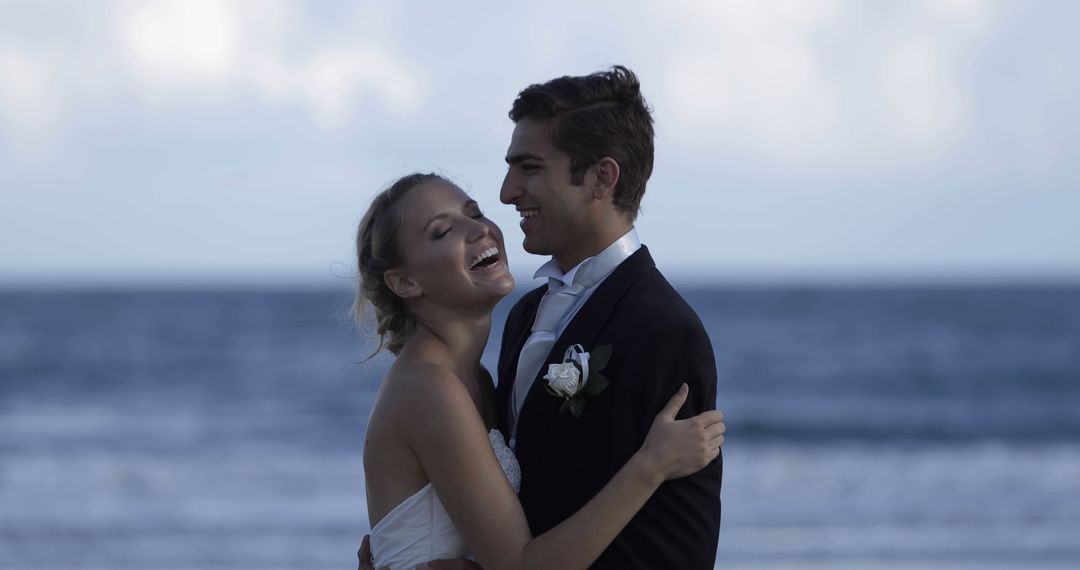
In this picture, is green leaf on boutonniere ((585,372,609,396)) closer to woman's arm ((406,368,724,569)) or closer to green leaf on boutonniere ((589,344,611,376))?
green leaf on boutonniere ((589,344,611,376))

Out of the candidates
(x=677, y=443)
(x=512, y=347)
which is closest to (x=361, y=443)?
(x=512, y=347)

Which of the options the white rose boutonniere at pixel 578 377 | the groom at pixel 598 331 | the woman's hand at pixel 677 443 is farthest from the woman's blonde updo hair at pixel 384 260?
the woman's hand at pixel 677 443

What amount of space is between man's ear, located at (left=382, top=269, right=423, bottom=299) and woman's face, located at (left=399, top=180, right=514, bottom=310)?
12 millimetres

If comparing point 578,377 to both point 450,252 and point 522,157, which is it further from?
point 522,157

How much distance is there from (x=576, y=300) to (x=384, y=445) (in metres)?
0.64

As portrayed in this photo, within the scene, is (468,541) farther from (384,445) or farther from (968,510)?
(968,510)

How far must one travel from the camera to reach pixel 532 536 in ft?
10.3

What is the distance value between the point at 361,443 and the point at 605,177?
12.7 m

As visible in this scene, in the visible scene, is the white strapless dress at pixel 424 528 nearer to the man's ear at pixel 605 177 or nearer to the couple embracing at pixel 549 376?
the couple embracing at pixel 549 376

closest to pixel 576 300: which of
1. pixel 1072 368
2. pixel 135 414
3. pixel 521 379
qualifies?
pixel 521 379

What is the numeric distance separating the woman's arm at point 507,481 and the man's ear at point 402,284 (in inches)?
10.4

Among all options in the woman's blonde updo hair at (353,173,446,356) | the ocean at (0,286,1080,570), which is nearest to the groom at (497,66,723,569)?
the woman's blonde updo hair at (353,173,446,356)

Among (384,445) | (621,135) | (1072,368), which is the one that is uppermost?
(1072,368)

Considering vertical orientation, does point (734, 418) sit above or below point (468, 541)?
above
